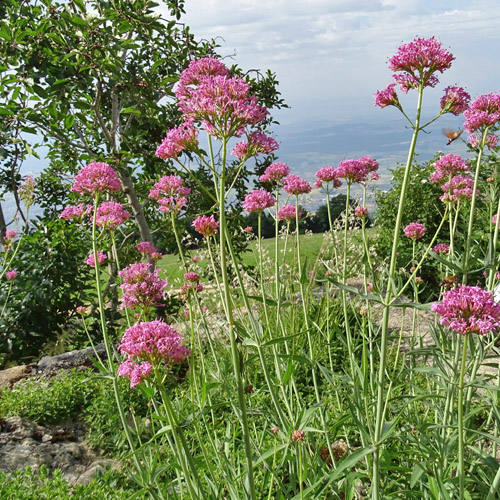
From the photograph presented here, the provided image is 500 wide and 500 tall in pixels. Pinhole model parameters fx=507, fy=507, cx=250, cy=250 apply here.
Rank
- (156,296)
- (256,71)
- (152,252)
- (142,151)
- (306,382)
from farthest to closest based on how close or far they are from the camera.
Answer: (256,71) < (142,151) < (306,382) < (152,252) < (156,296)

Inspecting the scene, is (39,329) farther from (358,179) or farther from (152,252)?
(358,179)

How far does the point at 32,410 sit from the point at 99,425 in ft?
1.80

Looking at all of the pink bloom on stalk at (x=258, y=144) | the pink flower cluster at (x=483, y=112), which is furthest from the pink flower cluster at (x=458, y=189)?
the pink bloom on stalk at (x=258, y=144)

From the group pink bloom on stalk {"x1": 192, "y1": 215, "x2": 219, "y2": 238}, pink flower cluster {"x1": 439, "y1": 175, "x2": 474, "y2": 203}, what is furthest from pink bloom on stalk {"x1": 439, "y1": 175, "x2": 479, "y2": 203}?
pink bloom on stalk {"x1": 192, "y1": 215, "x2": 219, "y2": 238}

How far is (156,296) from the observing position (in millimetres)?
1896

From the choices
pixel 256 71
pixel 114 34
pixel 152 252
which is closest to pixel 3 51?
pixel 114 34

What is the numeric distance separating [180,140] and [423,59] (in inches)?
34.5

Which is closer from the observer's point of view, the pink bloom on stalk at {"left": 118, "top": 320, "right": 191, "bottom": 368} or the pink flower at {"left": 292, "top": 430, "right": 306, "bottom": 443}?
the pink bloom on stalk at {"left": 118, "top": 320, "right": 191, "bottom": 368}

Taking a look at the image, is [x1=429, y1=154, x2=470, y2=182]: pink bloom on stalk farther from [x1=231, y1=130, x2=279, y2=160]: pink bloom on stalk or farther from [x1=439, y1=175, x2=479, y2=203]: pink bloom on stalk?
[x1=231, y1=130, x2=279, y2=160]: pink bloom on stalk

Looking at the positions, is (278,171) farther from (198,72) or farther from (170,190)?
(198,72)

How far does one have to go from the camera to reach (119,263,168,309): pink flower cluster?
187 centimetres

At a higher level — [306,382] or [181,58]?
[181,58]

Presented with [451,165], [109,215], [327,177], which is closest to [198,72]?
Answer: [109,215]

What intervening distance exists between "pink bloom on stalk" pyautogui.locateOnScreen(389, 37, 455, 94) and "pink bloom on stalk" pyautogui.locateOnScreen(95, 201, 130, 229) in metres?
1.41
